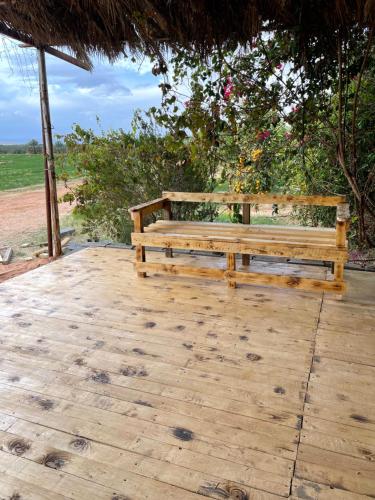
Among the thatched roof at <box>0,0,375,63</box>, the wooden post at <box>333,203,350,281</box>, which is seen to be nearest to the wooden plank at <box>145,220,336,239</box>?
the wooden post at <box>333,203,350,281</box>

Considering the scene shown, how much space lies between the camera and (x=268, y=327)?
7.38 feet

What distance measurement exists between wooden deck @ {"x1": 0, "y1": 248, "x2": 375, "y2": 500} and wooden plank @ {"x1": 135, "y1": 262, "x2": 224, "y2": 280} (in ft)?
0.46

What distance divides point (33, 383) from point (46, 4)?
253 centimetres

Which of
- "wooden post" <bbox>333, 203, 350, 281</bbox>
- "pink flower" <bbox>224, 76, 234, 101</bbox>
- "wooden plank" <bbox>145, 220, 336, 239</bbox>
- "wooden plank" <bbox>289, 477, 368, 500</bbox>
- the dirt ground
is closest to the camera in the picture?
"wooden plank" <bbox>289, 477, 368, 500</bbox>

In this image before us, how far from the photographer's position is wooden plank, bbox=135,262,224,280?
2.84 m

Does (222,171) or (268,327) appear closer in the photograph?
(268,327)

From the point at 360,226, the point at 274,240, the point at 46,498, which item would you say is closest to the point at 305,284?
the point at 274,240

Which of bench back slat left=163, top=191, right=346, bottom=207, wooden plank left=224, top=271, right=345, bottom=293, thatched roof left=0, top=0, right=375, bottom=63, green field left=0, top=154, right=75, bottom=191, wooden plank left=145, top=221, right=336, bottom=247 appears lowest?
wooden plank left=224, top=271, right=345, bottom=293

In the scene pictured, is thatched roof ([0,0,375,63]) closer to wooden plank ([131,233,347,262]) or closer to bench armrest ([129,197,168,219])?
bench armrest ([129,197,168,219])

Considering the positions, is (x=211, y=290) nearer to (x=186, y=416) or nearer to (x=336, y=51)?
(x=186, y=416)

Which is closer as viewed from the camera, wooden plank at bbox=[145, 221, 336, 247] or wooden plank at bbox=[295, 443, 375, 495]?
wooden plank at bbox=[295, 443, 375, 495]

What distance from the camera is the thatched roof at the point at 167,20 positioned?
2555 mm

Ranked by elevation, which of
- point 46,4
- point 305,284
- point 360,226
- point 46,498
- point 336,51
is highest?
point 46,4

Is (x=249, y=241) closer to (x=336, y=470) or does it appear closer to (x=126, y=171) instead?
(x=336, y=470)
